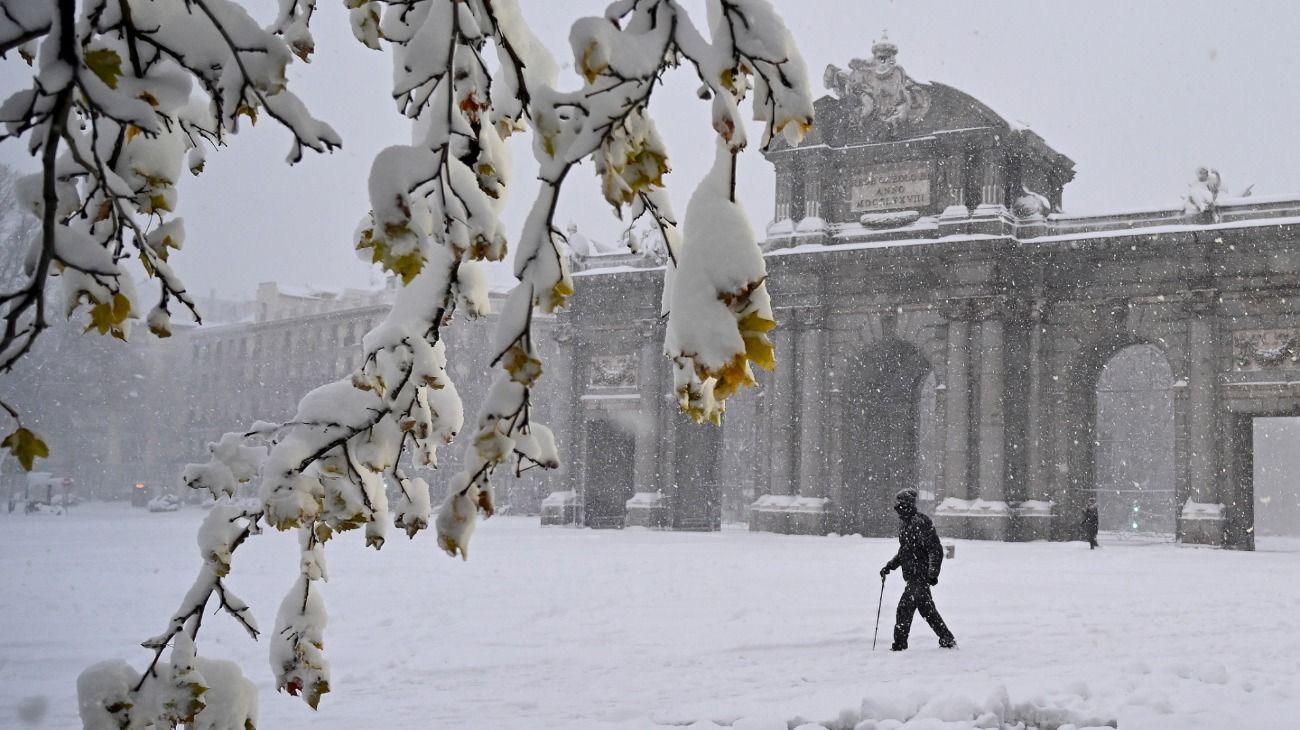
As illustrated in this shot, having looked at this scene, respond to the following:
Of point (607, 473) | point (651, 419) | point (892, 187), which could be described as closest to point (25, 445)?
point (892, 187)

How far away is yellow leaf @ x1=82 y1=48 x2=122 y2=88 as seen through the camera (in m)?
2.36

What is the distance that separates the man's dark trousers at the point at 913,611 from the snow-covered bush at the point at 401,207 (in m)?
9.36

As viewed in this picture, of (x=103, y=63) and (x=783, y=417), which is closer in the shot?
(x=103, y=63)

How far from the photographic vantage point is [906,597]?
482 inches

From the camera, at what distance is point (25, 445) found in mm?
2227

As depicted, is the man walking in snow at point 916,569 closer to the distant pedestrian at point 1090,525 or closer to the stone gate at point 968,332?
the distant pedestrian at point 1090,525

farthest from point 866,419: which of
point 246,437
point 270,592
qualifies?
point 246,437

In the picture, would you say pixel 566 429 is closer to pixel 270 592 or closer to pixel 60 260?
pixel 270 592

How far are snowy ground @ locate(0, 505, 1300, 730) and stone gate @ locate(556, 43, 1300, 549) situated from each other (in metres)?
9.73

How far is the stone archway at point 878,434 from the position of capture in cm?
3731

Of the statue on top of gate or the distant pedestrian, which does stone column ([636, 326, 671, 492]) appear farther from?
the distant pedestrian

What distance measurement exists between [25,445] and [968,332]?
3438cm

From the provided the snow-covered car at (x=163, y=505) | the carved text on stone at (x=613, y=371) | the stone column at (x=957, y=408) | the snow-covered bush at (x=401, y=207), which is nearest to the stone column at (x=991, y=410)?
the stone column at (x=957, y=408)

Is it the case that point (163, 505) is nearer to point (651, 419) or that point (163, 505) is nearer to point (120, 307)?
point (651, 419)
